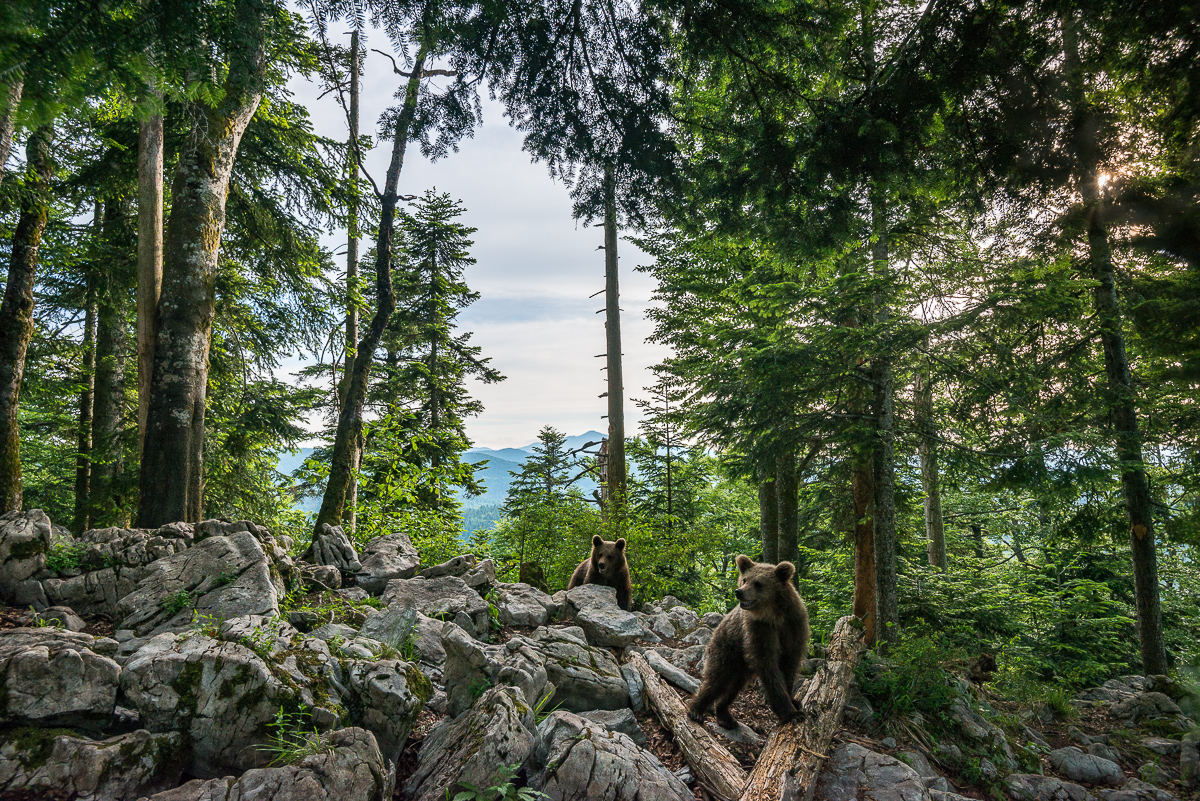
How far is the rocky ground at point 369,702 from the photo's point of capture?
2777 millimetres

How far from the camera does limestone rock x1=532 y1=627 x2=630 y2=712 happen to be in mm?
4453

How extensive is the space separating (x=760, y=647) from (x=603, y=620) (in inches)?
94.8

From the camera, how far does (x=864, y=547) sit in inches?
390

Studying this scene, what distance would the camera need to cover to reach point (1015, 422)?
27.1ft

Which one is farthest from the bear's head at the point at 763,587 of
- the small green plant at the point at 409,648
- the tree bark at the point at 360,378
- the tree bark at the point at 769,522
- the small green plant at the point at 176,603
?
the tree bark at the point at 769,522

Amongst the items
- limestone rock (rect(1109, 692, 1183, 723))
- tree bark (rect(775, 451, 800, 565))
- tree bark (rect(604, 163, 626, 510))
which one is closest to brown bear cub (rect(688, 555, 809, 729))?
limestone rock (rect(1109, 692, 1183, 723))

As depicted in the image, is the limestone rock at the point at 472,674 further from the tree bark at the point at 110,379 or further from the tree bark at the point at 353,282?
the tree bark at the point at 110,379

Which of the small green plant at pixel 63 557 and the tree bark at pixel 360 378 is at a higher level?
the tree bark at pixel 360 378

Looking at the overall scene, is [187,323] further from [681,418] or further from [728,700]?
[681,418]

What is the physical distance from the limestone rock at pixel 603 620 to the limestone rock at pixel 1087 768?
14.5 feet

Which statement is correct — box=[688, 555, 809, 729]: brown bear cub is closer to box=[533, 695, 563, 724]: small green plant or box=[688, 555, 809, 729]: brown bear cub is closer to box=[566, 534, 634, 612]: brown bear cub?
box=[533, 695, 563, 724]: small green plant

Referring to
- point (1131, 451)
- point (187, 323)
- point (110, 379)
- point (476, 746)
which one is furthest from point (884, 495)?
point (110, 379)

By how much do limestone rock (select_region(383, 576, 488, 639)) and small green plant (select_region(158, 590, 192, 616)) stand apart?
181 cm

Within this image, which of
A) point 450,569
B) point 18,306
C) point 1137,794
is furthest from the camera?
point 18,306
